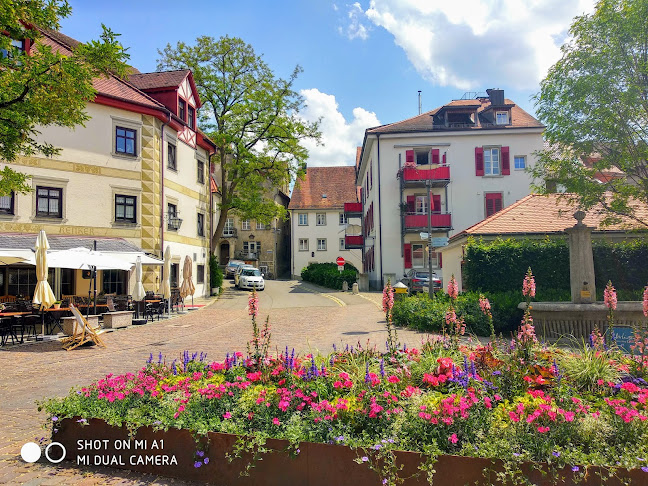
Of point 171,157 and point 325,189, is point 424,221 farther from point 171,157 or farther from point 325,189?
point 325,189

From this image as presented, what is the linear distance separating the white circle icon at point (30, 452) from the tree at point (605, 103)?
14737mm

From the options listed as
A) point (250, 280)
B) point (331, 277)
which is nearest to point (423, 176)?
point (331, 277)

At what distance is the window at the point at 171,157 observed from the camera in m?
25.5

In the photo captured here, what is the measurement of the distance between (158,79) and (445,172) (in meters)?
20.1

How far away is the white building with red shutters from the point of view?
112 ft

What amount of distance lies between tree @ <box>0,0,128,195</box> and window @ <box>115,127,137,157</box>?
41.3 ft

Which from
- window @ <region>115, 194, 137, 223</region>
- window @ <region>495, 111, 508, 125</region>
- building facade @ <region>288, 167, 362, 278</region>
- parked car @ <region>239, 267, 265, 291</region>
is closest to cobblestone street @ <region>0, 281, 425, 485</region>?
window @ <region>115, 194, 137, 223</region>

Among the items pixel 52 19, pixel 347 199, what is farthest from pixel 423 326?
pixel 347 199

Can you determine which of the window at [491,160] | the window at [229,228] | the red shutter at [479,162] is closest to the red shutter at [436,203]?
the red shutter at [479,162]

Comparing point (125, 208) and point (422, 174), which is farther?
point (422, 174)

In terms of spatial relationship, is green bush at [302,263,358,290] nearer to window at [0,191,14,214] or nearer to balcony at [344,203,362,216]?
balcony at [344,203,362,216]

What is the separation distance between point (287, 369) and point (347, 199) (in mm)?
50701

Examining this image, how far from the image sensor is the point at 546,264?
16.1m

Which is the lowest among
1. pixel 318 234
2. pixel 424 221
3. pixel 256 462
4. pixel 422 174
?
pixel 256 462
